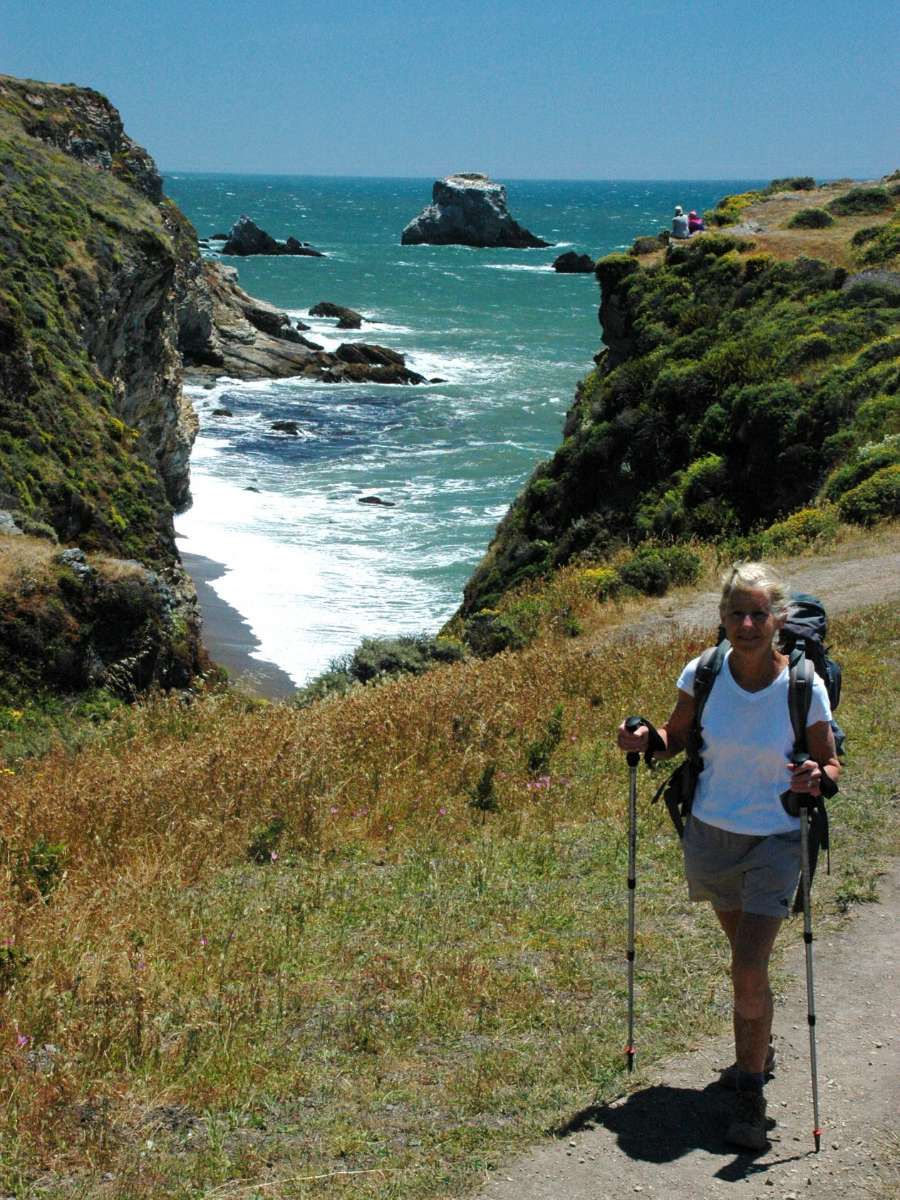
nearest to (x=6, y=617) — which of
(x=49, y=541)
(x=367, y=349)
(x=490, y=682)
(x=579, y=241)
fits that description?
(x=49, y=541)

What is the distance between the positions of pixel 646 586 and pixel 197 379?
4728cm

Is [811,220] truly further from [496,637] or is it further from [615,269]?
[496,637]

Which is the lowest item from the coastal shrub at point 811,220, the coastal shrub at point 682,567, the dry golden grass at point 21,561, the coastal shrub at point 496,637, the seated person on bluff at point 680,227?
the coastal shrub at point 496,637

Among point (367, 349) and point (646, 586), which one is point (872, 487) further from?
point (367, 349)

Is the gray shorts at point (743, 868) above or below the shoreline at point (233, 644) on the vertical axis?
above

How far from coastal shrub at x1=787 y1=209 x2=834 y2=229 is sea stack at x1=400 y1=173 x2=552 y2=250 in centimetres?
12257

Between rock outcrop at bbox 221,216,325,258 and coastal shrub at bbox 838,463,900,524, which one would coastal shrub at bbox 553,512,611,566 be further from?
rock outcrop at bbox 221,216,325,258

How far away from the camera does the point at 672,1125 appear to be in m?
4.93

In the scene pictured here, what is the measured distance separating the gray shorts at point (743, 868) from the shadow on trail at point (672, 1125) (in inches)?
29.5

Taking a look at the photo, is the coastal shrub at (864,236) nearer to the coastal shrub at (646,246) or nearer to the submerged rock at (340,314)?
the coastal shrub at (646,246)

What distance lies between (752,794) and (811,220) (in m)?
37.0

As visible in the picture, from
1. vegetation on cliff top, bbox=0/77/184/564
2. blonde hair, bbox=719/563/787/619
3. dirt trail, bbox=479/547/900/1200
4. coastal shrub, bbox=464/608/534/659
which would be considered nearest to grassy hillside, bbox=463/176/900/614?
coastal shrub, bbox=464/608/534/659

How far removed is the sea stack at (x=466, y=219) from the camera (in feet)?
518

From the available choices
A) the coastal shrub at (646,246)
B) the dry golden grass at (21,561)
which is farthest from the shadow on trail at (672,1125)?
the coastal shrub at (646,246)
